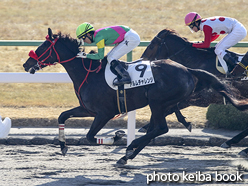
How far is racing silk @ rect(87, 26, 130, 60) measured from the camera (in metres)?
5.58

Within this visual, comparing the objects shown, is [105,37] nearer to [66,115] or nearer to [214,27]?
[66,115]

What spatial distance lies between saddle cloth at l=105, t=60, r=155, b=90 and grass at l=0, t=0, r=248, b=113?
618cm

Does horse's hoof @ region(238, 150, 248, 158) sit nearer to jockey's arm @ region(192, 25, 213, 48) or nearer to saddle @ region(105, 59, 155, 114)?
saddle @ region(105, 59, 155, 114)

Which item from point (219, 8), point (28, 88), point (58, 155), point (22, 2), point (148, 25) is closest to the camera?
point (58, 155)

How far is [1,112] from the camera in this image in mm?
9000

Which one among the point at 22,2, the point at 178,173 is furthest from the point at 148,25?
the point at 178,173

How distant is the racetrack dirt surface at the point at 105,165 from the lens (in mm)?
4781

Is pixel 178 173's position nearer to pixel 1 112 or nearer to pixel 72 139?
pixel 72 139

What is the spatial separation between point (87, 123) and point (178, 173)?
3.21 meters

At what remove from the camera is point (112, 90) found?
18.2 ft

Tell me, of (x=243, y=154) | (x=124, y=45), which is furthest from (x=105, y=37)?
(x=243, y=154)

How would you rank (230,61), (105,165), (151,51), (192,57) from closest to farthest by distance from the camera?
(105,165) < (230,61) < (192,57) < (151,51)

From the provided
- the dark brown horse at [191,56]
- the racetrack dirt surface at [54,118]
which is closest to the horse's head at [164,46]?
the dark brown horse at [191,56]

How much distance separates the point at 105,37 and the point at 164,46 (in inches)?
66.9
